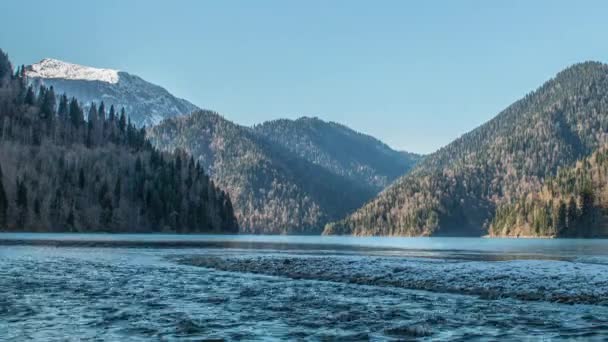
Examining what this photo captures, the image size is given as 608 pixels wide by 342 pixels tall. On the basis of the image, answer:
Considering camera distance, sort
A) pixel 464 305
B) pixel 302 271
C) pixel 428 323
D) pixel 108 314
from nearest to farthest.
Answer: pixel 428 323, pixel 108 314, pixel 464 305, pixel 302 271

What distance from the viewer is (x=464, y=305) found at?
29438 millimetres

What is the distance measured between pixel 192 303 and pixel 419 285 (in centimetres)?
1543

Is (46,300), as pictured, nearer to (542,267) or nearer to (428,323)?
(428,323)

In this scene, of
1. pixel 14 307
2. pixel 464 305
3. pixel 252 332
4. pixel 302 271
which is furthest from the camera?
pixel 302 271

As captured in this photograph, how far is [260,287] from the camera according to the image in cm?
3750

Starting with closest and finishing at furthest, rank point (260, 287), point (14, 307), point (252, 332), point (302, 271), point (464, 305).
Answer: point (252, 332), point (14, 307), point (464, 305), point (260, 287), point (302, 271)

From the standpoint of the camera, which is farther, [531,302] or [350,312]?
[531,302]

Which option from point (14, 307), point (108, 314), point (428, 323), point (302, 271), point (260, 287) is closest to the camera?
point (428, 323)

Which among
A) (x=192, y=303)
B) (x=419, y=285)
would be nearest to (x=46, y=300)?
(x=192, y=303)

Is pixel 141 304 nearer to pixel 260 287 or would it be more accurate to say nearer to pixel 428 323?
pixel 260 287

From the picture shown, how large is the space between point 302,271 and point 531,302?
21856mm

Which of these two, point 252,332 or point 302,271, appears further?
point 302,271

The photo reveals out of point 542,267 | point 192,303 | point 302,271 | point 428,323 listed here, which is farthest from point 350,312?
point 542,267

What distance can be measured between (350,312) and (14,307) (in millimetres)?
14989
